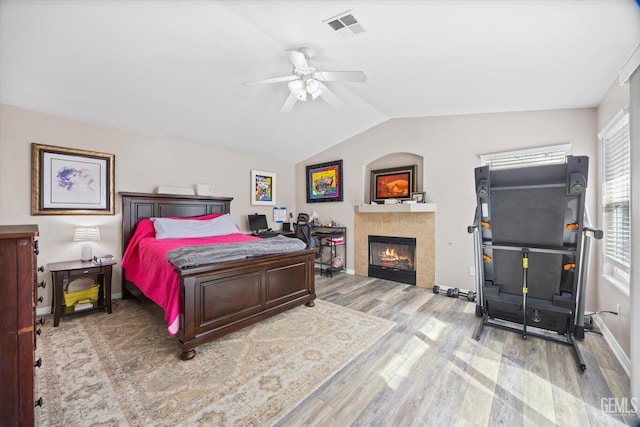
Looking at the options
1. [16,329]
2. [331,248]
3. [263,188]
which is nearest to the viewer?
[16,329]

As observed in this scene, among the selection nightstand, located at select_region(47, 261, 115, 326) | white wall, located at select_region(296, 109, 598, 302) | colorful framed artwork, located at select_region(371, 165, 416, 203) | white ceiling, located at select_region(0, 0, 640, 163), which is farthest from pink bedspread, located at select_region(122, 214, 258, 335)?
white wall, located at select_region(296, 109, 598, 302)

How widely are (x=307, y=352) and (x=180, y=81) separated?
3249 mm

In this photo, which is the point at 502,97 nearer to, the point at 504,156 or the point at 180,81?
the point at 504,156

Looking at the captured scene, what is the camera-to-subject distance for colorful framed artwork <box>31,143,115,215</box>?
10.0ft

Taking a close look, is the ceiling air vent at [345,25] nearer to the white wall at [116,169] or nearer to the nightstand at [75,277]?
the white wall at [116,169]

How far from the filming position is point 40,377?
1929 millimetres

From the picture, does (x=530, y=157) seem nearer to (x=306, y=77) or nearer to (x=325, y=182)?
(x=306, y=77)

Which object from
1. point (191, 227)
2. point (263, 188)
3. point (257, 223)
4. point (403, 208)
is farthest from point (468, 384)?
point (263, 188)

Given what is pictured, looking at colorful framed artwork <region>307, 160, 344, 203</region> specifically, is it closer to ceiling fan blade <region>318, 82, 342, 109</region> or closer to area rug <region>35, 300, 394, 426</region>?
ceiling fan blade <region>318, 82, 342, 109</region>

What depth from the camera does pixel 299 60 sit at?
2.44 metres

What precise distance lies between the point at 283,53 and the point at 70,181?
3.14 m

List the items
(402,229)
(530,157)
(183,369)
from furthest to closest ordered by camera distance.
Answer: (402,229) < (530,157) < (183,369)

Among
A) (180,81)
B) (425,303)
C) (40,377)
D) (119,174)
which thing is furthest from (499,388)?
(119,174)

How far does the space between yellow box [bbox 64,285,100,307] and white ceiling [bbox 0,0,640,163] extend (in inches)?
87.1
